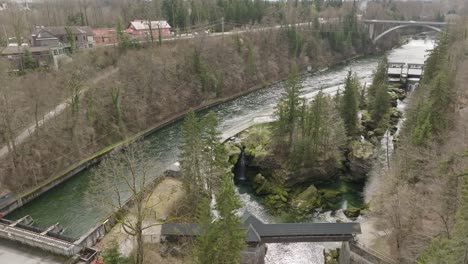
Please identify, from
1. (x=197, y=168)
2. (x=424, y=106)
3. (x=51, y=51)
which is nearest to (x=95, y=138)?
(x=51, y=51)

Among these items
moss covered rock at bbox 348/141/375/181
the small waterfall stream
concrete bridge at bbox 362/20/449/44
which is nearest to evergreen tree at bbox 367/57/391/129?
moss covered rock at bbox 348/141/375/181

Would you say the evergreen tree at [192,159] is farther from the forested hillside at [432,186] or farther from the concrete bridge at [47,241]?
the forested hillside at [432,186]

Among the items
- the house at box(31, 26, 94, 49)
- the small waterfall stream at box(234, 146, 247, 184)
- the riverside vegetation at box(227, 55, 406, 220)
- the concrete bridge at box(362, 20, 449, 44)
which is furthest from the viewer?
the concrete bridge at box(362, 20, 449, 44)

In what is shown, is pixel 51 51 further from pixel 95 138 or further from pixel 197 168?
pixel 197 168

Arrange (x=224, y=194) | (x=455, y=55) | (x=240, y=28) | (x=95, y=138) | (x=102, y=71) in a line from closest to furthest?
(x=224, y=194) → (x=95, y=138) → (x=455, y=55) → (x=102, y=71) → (x=240, y=28)

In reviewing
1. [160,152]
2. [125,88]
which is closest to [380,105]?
[160,152]

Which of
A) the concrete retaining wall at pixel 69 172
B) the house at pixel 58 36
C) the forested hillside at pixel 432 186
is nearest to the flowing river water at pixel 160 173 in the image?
the concrete retaining wall at pixel 69 172

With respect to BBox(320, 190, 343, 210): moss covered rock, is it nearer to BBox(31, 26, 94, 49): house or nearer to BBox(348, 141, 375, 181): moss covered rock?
BBox(348, 141, 375, 181): moss covered rock

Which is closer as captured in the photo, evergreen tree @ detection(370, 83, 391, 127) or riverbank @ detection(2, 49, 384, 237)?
riverbank @ detection(2, 49, 384, 237)
